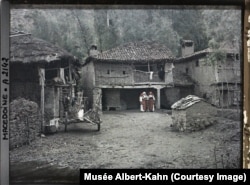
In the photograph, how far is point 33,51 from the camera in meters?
6.46

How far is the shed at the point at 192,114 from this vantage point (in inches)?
255

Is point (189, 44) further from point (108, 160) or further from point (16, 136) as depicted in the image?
point (16, 136)

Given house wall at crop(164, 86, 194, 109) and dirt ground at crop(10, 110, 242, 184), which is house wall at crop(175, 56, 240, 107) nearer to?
house wall at crop(164, 86, 194, 109)

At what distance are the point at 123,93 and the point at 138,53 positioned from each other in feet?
2.72

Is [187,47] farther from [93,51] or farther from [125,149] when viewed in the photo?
[125,149]

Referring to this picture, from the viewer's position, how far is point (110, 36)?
652 centimetres

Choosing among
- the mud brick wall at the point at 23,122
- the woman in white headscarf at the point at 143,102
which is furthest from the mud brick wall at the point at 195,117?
the mud brick wall at the point at 23,122

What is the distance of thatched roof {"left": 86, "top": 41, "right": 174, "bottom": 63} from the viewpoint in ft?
21.4

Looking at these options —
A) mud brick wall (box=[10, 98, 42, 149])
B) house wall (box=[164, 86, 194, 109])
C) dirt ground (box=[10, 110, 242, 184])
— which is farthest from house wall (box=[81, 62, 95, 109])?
house wall (box=[164, 86, 194, 109])

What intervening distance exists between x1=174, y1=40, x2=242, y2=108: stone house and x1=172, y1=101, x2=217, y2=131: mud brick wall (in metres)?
0.17

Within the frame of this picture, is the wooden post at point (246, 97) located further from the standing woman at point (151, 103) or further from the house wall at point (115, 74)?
the house wall at point (115, 74)

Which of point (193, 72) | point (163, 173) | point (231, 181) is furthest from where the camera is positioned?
point (193, 72)

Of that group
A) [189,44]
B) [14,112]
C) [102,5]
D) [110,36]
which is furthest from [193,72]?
[14,112]

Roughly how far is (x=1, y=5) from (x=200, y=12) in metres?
3.57
